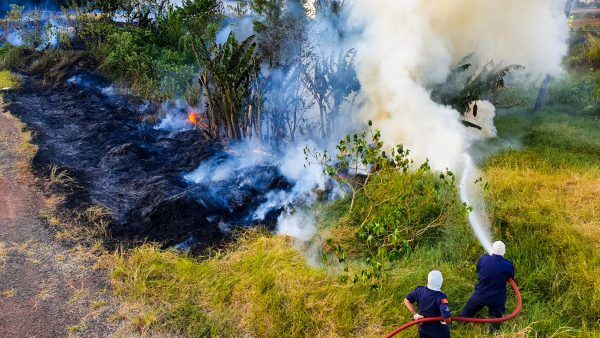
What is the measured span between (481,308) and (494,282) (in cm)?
36

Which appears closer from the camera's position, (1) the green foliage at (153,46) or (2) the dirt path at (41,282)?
(2) the dirt path at (41,282)

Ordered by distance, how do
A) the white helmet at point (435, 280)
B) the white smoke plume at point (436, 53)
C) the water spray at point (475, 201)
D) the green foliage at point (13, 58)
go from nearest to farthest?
the white helmet at point (435, 280) < the water spray at point (475, 201) < the white smoke plume at point (436, 53) < the green foliage at point (13, 58)

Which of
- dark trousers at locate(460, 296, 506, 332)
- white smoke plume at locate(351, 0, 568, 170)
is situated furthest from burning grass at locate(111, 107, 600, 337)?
white smoke plume at locate(351, 0, 568, 170)

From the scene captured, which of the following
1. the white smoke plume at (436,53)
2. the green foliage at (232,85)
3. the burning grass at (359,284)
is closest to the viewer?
the burning grass at (359,284)

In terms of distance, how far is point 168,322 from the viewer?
170 inches

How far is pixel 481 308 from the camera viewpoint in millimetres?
4137

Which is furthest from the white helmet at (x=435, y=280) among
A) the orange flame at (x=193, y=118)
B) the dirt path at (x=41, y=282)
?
the orange flame at (x=193, y=118)

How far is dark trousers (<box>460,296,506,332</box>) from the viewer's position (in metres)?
4.00

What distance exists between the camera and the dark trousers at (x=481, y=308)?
13.1ft

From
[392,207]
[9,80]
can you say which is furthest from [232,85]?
[9,80]

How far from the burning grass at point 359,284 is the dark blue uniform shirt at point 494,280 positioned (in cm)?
31

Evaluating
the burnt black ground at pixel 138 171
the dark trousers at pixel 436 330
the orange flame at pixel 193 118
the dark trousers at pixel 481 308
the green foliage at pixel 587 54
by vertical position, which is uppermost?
the green foliage at pixel 587 54

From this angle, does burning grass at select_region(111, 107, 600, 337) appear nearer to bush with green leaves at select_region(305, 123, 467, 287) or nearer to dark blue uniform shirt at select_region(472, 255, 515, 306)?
bush with green leaves at select_region(305, 123, 467, 287)

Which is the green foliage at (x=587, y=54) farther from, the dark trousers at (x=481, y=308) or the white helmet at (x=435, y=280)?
the white helmet at (x=435, y=280)
